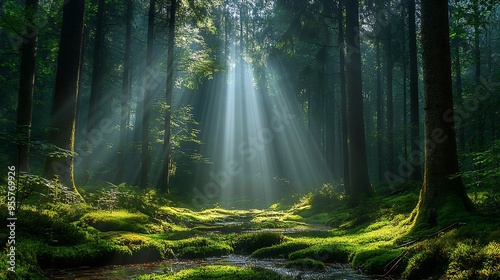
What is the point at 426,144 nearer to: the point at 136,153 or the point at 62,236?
the point at 62,236

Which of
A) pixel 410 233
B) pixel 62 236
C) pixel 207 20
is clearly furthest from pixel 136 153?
pixel 410 233

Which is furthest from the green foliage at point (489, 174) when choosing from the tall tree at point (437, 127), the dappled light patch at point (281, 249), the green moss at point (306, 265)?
the dappled light patch at point (281, 249)

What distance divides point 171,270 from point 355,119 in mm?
11329

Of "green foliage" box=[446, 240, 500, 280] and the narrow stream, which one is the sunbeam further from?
"green foliage" box=[446, 240, 500, 280]

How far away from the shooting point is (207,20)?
19.4m

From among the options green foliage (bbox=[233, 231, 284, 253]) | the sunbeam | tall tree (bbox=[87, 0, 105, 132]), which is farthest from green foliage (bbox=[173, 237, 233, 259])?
the sunbeam

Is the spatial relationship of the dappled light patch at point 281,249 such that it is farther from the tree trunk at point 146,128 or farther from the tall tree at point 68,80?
the tree trunk at point 146,128

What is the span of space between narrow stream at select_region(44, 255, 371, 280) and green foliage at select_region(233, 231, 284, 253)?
1.32 meters

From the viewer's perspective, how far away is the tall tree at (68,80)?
389 inches

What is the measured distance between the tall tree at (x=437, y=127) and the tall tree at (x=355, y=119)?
715 centimetres

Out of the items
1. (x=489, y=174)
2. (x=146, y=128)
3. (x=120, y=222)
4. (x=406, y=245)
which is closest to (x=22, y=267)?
(x=120, y=222)

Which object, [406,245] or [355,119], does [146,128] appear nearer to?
[355,119]

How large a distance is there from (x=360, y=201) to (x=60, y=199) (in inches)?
409

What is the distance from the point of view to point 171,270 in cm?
513
